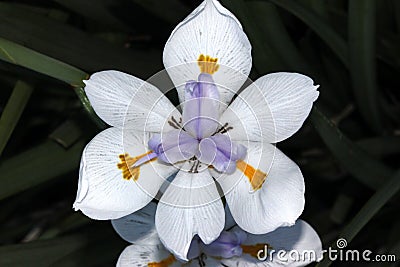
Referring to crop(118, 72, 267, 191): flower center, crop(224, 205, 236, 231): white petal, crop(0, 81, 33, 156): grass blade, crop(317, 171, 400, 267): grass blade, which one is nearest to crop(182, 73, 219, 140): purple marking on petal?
crop(118, 72, 267, 191): flower center

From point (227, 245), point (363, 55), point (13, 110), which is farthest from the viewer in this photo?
point (363, 55)

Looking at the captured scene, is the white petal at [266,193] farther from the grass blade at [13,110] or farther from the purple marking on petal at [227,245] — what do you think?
the grass blade at [13,110]

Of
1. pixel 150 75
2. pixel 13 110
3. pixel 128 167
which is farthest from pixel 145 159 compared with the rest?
pixel 150 75

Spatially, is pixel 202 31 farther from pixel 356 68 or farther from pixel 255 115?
pixel 356 68

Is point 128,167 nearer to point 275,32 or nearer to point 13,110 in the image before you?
point 13,110

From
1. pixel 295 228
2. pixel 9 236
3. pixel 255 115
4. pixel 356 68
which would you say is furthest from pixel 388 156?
pixel 9 236

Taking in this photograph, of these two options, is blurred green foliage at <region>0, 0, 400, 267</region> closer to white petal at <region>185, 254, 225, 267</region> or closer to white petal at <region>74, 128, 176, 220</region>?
white petal at <region>74, 128, 176, 220</region>

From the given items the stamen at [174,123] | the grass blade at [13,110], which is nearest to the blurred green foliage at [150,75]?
the grass blade at [13,110]
